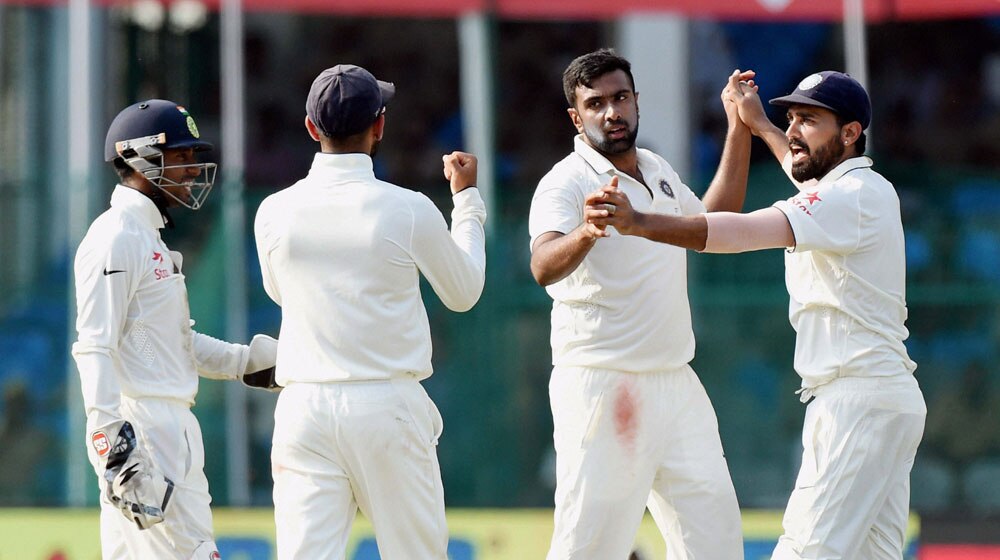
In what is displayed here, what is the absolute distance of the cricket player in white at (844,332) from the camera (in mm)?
5145

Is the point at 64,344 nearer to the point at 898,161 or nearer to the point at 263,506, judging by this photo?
the point at 263,506

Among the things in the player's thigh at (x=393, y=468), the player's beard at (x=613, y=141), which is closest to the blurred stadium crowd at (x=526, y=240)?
the player's beard at (x=613, y=141)

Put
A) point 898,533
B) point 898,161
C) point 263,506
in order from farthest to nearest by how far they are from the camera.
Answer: point 898,161 < point 263,506 < point 898,533

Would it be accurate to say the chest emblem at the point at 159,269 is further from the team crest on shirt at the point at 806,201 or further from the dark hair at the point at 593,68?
the team crest on shirt at the point at 806,201

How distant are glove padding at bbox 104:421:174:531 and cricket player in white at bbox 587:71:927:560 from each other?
6.03ft

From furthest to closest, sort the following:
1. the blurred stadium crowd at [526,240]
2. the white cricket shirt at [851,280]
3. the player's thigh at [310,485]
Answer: the blurred stadium crowd at [526,240], the white cricket shirt at [851,280], the player's thigh at [310,485]

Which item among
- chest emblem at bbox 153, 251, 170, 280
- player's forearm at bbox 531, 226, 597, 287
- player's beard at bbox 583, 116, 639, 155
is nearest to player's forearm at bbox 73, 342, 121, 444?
chest emblem at bbox 153, 251, 170, 280

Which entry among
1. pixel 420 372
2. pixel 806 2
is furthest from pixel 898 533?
pixel 806 2

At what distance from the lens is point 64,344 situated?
8.46m

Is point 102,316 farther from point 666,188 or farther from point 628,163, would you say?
point 666,188

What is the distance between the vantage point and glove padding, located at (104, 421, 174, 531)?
502 centimetres

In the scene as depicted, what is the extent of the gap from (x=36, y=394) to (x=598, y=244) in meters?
4.08

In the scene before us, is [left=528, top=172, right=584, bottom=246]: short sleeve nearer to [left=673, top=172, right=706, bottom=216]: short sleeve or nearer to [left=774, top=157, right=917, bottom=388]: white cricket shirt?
[left=673, top=172, right=706, bottom=216]: short sleeve

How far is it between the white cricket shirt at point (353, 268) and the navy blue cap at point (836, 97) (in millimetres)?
1277
